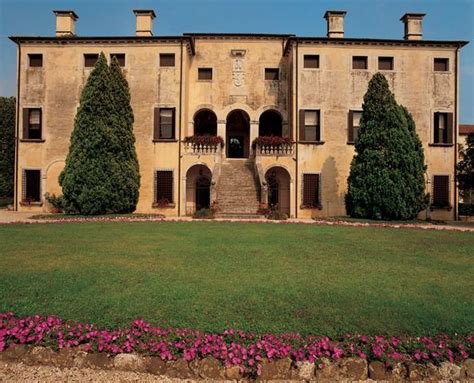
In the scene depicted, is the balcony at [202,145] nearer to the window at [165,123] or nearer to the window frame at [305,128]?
the window at [165,123]

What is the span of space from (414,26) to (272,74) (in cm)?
1072

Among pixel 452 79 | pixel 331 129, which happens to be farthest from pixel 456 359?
pixel 452 79

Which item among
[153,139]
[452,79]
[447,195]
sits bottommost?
[447,195]

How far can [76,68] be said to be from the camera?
24391mm

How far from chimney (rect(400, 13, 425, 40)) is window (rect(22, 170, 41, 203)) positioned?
92.7 ft

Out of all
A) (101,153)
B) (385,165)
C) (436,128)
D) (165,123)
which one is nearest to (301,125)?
(385,165)

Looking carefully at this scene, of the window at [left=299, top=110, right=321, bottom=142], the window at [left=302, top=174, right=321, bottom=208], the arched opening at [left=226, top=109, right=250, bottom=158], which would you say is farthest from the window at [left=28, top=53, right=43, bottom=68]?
the window at [left=302, top=174, right=321, bottom=208]

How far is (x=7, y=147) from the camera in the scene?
38.5 metres

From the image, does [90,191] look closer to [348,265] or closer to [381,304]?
[348,265]

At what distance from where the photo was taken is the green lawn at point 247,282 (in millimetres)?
4943

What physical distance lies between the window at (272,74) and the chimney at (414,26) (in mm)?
9670

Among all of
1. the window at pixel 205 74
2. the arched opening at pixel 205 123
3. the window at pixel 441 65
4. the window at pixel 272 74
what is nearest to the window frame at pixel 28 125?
the arched opening at pixel 205 123

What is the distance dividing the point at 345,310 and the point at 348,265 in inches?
118

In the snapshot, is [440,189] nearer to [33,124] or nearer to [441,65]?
[441,65]
